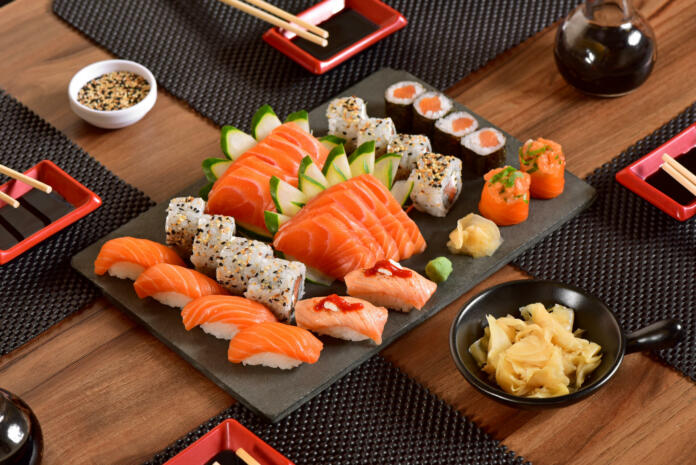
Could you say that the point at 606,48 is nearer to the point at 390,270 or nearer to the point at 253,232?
the point at 390,270

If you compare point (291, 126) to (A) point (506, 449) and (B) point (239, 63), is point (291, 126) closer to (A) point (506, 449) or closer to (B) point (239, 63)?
(B) point (239, 63)

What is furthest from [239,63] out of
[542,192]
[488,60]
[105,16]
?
[542,192]

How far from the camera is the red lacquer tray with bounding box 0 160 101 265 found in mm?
2729

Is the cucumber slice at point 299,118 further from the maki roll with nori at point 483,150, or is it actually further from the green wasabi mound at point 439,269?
the green wasabi mound at point 439,269

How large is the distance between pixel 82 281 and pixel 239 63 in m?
1.06

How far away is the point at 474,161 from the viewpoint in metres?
2.88

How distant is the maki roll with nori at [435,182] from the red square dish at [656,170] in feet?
1.69

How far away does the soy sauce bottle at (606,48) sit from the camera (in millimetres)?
2957

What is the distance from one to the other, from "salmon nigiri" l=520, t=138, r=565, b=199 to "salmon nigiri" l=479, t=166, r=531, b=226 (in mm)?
64

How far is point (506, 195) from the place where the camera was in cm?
266

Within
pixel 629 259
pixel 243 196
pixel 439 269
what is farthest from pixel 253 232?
pixel 629 259

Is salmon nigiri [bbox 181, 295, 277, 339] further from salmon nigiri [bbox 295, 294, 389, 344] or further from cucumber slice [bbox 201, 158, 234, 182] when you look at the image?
Answer: cucumber slice [bbox 201, 158, 234, 182]

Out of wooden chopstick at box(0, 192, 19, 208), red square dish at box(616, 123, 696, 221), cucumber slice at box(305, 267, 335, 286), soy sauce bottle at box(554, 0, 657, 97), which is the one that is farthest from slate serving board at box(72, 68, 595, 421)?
soy sauce bottle at box(554, 0, 657, 97)

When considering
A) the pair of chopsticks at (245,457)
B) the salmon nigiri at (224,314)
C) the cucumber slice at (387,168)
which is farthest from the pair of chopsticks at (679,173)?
the pair of chopsticks at (245,457)
